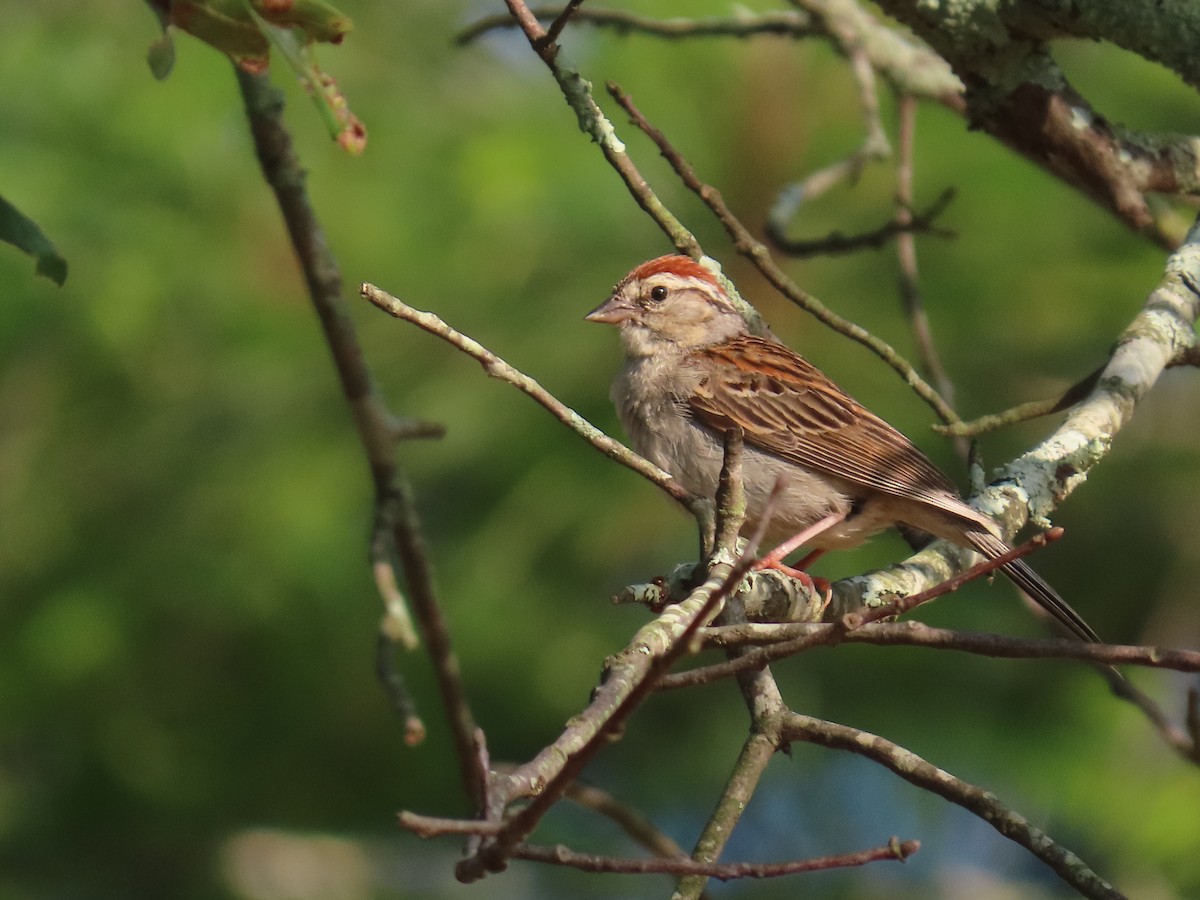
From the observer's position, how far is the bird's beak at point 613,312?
5234 mm

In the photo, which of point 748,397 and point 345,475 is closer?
point 748,397

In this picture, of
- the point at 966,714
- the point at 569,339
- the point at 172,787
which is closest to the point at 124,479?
the point at 172,787

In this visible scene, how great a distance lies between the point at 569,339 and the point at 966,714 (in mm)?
2143

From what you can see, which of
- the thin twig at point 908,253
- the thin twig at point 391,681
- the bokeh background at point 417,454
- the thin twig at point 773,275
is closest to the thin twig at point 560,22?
the thin twig at point 773,275

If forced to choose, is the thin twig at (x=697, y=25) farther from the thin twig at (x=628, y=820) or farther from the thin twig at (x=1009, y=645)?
the thin twig at (x=1009, y=645)

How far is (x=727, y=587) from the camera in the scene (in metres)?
1.82

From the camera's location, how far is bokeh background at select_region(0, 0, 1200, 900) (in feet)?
18.3

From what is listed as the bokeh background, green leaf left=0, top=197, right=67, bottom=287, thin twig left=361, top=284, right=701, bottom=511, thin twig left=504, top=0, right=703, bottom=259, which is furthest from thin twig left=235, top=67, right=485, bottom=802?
green leaf left=0, top=197, right=67, bottom=287

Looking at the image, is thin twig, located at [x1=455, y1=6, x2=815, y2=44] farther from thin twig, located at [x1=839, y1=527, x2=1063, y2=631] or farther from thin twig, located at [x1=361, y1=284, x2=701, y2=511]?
thin twig, located at [x1=839, y1=527, x2=1063, y2=631]

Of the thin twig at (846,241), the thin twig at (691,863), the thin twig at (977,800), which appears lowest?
the thin twig at (977,800)

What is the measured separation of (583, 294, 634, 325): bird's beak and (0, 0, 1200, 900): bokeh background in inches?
15.2

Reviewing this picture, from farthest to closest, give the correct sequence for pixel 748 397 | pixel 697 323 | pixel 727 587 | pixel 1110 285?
1. pixel 1110 285
2. pixel 697 323
3. pixel 748 397
4. pixel 727 587

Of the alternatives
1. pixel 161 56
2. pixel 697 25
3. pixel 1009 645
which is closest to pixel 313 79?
pixel 161 56

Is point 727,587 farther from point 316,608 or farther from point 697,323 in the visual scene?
point 316,608
